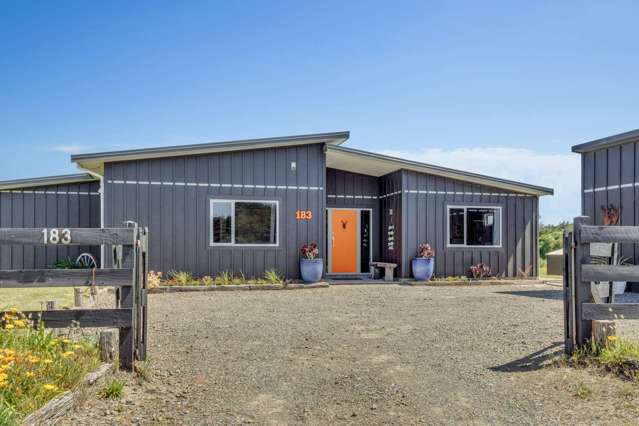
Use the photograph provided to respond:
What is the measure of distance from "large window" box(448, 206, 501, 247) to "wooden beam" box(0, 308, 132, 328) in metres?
10.1

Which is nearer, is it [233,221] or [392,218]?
[233,221]

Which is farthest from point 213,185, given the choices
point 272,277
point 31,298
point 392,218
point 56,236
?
point 56,236

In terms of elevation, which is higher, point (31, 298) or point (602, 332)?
point (602, 332)

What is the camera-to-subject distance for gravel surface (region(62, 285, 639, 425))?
3246 mm

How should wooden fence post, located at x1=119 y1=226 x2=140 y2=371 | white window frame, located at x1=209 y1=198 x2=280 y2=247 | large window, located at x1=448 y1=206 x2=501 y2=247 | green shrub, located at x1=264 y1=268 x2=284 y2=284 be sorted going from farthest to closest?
1. large window, located at x1=448 y1=206 x2=501 y2=247
2. white window frame, located at x1=209 y1=198 x2=280 y2=247
3. green shrub, located at x1=264 y1=268 x2=284 y2=284
4. wooden fence post, located at x1=119 y1=226 x2=140 y2=371

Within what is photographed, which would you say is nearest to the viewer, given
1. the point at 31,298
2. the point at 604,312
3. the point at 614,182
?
the point at 604,312

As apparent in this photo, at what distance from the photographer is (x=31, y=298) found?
864 centimetres

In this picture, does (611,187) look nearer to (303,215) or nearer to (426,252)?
(426,252)

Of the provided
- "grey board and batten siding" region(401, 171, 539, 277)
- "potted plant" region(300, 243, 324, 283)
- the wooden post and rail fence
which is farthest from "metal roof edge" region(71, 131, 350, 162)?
the wooden post and rail fence

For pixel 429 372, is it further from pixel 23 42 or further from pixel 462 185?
pixel 23 42

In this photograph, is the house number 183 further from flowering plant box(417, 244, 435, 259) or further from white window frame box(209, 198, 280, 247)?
flowering plant box(417, 244, 435, 259)

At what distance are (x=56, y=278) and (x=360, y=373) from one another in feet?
8.54

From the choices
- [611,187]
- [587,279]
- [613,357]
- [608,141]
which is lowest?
[613,357]

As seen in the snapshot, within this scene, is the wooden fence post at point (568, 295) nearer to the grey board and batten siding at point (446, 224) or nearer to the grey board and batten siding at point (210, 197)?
the grey board and batten siding at point (210, 197)
